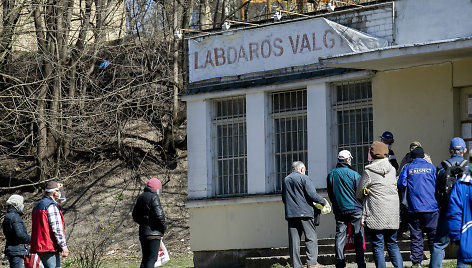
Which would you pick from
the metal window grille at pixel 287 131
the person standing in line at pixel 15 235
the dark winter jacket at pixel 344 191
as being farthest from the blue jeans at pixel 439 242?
the metal window grille at pixel 287 131

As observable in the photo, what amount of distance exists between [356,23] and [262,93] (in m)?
2.59

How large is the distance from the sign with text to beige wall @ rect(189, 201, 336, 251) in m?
2.87

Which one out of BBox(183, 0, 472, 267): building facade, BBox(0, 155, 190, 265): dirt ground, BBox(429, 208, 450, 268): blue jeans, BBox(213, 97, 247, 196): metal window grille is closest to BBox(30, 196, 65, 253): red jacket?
BBox(429, 208, 450, 268): blue jeans

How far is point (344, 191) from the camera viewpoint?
14.9 m

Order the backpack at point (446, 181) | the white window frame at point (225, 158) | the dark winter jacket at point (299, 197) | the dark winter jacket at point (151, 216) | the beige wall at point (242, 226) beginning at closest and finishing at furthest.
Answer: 1. the backpack at point (446, 181)
2. the dark winter jacket at point (151, 216)
3. the dark winter jacket at point (299, 197)
4. the beige wall at point (242, 226)
5. the white window frame at point (225, 158)

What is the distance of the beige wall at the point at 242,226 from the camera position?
2030 cm

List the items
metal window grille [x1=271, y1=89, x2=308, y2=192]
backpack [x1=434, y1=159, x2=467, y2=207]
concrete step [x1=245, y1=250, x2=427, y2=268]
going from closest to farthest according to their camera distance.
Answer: backpack [x1=434, y1=159, x2=467, y2=207], concrete step [x1=245, y1=250, x2=427, y2=268], metal window grille [x1=271, y1=89, x2=308, y2=192]

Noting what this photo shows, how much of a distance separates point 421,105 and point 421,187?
4487mm

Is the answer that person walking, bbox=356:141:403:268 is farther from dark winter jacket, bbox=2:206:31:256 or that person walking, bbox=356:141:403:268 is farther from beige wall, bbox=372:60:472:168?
dark winter jacket, bbox=2:206:31:256

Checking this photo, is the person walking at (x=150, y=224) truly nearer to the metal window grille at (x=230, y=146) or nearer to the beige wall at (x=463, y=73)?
the beige wall at (x=463, y=73)

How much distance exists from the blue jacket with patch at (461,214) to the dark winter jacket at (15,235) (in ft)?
23.4

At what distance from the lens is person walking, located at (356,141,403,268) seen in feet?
44.0

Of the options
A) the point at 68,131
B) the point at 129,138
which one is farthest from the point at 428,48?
the point at 129,138

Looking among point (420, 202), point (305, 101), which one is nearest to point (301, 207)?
point (420, 202)
